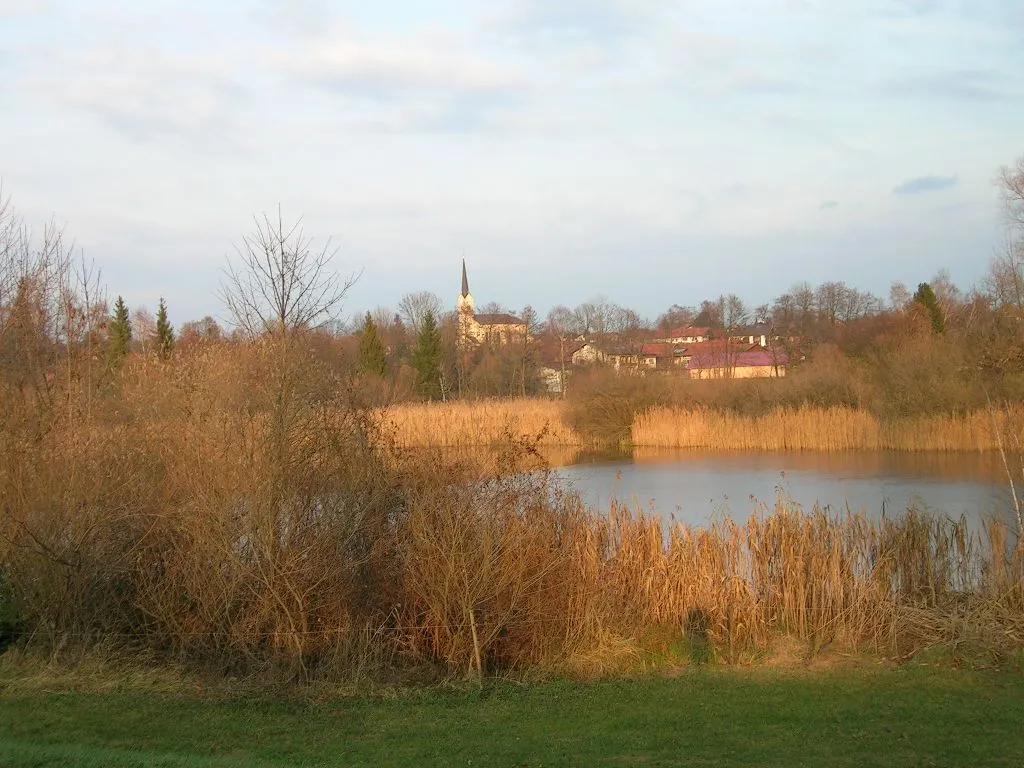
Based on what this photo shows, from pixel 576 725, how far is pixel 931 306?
3994 cm

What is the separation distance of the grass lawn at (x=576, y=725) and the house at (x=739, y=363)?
34.8 meters

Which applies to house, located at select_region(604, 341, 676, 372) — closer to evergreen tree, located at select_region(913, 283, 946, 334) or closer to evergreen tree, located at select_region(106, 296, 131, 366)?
evergreen tree, located at select_region(913, 283, 946, 334)

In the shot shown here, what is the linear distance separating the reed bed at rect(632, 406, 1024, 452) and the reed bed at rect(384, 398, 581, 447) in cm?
322

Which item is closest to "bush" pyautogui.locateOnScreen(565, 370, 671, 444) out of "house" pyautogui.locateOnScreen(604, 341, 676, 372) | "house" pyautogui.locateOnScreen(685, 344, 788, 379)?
"house" pyautogui.locateOnScreen(604, 341, 676, 372)

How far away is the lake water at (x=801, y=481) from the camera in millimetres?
16391

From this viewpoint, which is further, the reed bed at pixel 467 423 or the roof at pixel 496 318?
the roof at pixel 496 318

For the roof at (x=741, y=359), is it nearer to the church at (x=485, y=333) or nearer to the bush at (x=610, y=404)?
the church at (x=485, y=333)

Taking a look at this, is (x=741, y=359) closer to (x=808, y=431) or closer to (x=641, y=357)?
(x=641, y=357)

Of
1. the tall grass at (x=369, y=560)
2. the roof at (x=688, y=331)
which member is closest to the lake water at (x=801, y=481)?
the tall grass at (x=369, y=560)

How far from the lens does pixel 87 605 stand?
9.55 metres

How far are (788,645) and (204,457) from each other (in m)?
6.16

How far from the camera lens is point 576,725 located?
7355 millimetres

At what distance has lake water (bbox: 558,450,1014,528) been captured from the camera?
16.4 metres

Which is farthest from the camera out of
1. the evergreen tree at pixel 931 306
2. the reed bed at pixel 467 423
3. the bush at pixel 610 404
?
the evergreen tree at pixel 931 306
